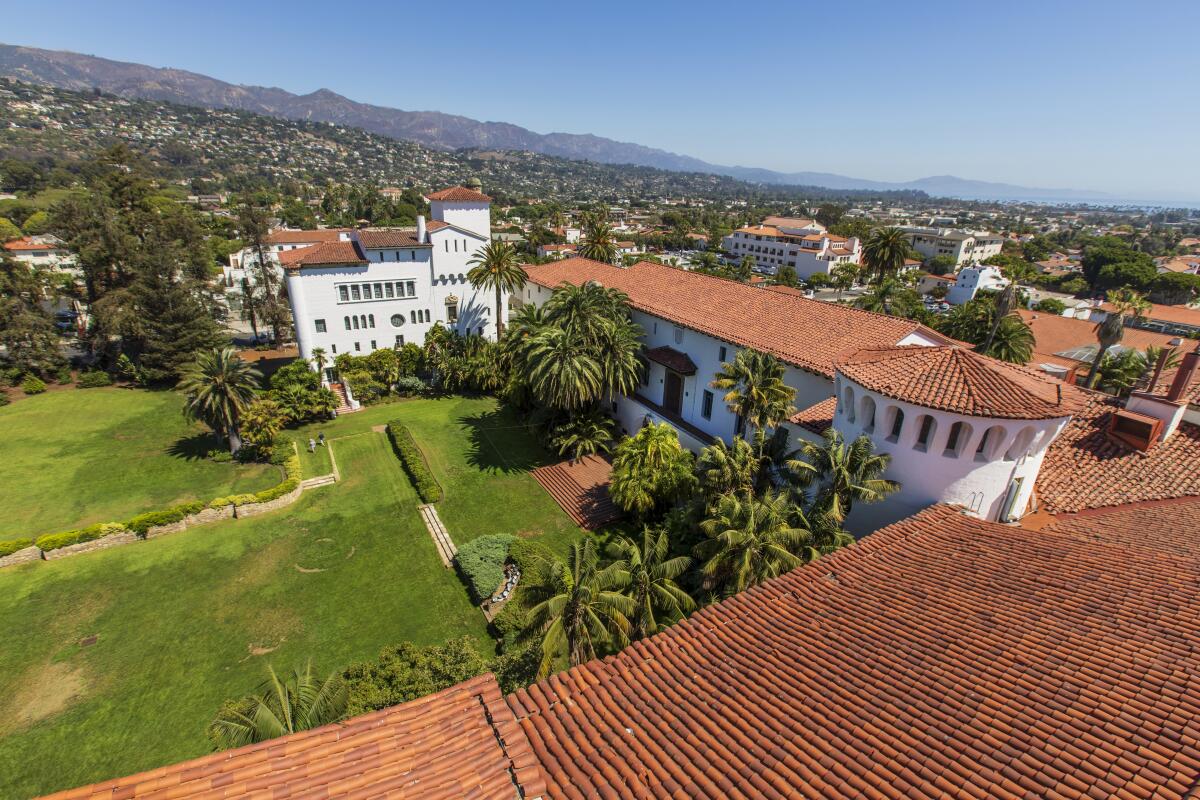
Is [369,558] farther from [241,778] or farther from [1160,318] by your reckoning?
[1160,318]

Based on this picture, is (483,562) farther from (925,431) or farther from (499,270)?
(499,270)

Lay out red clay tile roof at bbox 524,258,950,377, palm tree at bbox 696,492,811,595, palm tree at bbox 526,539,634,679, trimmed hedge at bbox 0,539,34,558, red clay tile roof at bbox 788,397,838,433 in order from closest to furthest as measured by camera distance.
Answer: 1. palm tree at bbox 526,539,634,679
2. palm tree at bbox 696,492,811,595
3. red clay tile roof at bbox 788,397,838,433
4. trimmed hedge at bbox 0,539,34,558
5. red clay tile roof at bbox 524,258,950,377

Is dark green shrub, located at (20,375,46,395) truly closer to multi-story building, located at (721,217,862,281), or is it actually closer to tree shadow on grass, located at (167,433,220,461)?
tree shadow on grass, located at (167,433,220,461)

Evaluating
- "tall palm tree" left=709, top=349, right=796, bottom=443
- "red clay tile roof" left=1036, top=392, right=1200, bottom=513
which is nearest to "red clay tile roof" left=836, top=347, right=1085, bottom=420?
"red clay tile roof" left=1036, top=392, right=1200, bottom=513

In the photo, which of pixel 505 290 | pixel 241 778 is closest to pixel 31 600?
pixel 241 778

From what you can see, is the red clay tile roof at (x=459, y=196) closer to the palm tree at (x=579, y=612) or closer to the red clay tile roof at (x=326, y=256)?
the red clay tile roof at (x=326, y=256)
